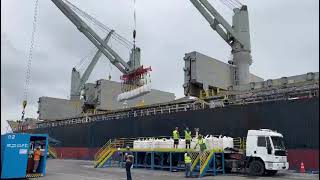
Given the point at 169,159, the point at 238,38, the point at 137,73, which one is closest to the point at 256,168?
the point at 169,159

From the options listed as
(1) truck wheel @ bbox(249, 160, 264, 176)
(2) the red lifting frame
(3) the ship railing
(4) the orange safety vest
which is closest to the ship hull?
(3) the ship railing

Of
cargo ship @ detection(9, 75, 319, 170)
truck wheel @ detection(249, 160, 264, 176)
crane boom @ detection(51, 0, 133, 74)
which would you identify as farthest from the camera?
crane boom @ detection(51, 0, 133, 74)

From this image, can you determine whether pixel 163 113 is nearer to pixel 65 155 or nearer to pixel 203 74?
pixel 203 74

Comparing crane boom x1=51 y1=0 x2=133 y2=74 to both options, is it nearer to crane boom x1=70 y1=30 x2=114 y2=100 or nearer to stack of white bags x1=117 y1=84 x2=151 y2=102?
crane boom x1=70 y1=30 x2=114 y2=100

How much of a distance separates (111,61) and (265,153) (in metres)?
43.6

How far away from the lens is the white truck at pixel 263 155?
21391 mm

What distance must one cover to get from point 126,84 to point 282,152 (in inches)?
1199

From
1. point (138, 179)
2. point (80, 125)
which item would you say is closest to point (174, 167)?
point (138, 179)

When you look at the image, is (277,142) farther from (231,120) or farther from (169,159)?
(169,159)

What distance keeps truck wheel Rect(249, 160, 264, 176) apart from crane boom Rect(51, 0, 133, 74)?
37842mm

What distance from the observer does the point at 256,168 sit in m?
21.7

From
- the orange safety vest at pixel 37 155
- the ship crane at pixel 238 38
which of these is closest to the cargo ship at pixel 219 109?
the ship crane at pixel 238 38

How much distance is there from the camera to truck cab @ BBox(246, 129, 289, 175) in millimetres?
21375

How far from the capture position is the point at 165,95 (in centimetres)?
6003
